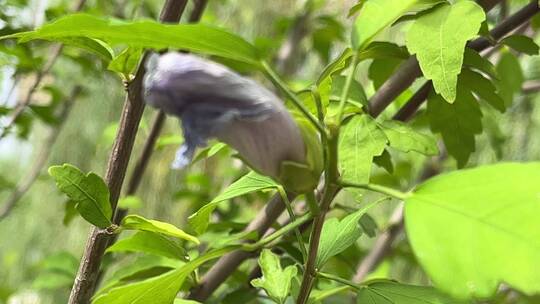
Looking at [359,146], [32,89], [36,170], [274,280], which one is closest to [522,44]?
[359,146]

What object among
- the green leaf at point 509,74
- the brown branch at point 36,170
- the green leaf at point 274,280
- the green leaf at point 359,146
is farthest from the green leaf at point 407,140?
the brown branch at point 36,170

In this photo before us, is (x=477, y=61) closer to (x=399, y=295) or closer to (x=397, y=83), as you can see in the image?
(x=397, y=83)

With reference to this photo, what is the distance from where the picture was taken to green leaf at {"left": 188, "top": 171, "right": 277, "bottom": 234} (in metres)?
0.43

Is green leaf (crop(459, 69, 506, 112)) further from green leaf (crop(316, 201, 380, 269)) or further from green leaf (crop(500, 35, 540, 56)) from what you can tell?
green leaf (crop(316, 201, 380, 269))

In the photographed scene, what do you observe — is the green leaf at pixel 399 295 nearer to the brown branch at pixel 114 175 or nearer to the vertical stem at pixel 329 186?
the vertical stem at pixel 329 186

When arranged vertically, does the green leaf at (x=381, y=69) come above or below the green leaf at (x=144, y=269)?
above

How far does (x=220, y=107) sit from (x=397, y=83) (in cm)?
27

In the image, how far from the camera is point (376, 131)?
1.53 feet

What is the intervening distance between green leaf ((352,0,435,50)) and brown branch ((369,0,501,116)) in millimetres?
191

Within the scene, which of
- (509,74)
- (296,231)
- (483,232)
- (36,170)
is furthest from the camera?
(36,170)

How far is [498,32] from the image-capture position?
1.81 ft

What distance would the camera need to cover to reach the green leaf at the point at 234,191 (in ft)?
1.41

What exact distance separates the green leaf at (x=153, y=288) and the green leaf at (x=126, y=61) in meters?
0.16

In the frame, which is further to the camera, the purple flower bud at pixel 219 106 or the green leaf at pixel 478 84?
the green leaf at pixel 478 84
